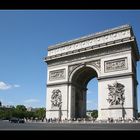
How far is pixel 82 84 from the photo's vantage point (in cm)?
4231

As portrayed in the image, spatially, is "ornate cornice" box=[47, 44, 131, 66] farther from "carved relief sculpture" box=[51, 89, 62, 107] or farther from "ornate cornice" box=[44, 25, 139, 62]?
"carved relief sculpture" box=[51, 89, 62, 107]

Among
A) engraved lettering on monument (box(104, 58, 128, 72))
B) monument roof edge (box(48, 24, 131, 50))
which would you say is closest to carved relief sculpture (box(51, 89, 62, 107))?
monument roof edge (box(48, 24, 131, 50))

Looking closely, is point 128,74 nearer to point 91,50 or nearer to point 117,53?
point 117,53

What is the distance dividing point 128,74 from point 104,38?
7334 millimetres

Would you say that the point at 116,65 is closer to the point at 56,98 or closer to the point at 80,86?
the point at 80,86

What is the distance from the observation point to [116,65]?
109ft

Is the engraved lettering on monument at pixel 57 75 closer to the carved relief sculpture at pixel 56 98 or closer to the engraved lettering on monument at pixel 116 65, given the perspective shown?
the carved relief sculpture at pixel 56 98

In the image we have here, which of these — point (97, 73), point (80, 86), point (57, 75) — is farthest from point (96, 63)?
point (57, 75)

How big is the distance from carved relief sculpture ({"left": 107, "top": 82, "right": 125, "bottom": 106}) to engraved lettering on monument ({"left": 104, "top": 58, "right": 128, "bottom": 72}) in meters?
2.23

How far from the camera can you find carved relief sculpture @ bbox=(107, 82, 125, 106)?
104 ft

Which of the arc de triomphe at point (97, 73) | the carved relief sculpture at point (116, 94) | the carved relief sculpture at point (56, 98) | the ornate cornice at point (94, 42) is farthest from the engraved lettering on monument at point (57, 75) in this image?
the carved relief sculpture at point (116, 94)

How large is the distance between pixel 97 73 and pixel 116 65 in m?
3.78
